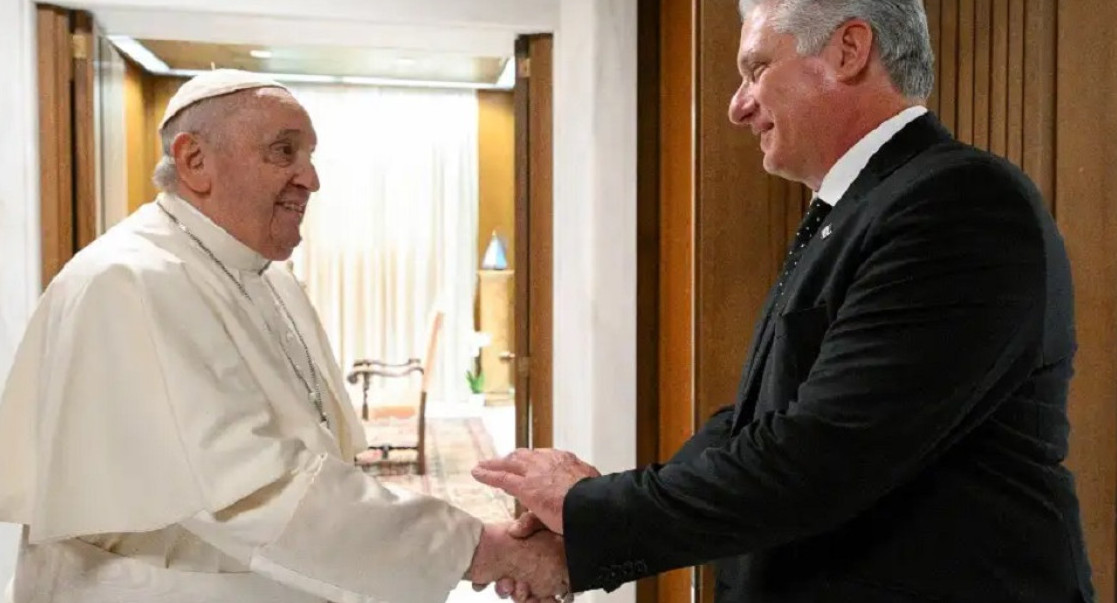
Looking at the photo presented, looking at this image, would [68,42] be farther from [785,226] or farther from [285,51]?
[285,51]

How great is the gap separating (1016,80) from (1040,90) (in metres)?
0.06

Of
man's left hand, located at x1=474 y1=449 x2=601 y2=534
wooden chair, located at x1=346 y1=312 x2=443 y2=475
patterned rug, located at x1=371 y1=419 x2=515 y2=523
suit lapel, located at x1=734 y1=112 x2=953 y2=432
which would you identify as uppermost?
suit lapel, located at x1=734 y1=112 x2=953 y2=432

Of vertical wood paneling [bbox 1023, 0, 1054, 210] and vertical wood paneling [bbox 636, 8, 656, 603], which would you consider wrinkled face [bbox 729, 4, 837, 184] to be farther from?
vertical wood paneling [bbox 636, 8, 656, 603]

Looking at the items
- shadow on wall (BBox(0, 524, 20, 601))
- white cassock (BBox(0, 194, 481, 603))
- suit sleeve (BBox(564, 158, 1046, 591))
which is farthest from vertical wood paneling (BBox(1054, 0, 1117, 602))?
shadow on wall (BBox(0, 524, 20, 601))

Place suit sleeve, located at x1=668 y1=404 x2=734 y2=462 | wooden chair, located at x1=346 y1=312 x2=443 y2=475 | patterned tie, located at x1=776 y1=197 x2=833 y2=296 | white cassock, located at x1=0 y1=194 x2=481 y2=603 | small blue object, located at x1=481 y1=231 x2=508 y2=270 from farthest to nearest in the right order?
1. small blue object, located at x1=481 y1=231 x2=508 y2=270
2. wooden chair, located at x1=346 y1=312 x2=443 y2=475
3. suit sleeve, located at x1=668 y1=404 x2=734 y2=462
4. white cassock, located at x1=0 y1=194 x2=481 y2=603
5. patterned tie, located at x1=776 y1=197 x2=833 y2=296

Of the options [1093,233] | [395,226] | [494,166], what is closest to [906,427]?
[1093,233]

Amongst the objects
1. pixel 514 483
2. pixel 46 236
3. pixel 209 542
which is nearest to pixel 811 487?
pixel 514 483

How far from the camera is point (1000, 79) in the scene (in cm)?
191

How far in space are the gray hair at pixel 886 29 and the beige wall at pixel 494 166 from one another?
8092mm

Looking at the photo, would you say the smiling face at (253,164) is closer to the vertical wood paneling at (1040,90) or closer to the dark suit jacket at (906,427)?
the dark suit jacket at (906,427)

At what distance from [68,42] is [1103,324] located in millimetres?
2959

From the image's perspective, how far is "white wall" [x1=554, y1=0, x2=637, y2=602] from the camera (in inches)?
114

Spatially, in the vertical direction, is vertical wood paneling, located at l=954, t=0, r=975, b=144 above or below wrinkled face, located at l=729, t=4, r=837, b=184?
above

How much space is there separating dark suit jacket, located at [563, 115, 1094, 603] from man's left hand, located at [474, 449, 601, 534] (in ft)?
0.48
